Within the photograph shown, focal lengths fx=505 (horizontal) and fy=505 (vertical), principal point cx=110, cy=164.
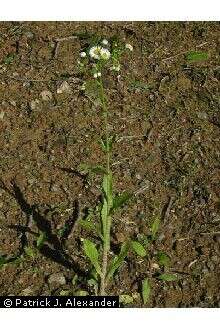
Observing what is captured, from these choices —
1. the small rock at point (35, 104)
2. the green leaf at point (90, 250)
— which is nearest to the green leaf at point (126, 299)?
the green leaf at point (90, 250)

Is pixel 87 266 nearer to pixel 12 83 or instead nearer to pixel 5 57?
pixel 12 83

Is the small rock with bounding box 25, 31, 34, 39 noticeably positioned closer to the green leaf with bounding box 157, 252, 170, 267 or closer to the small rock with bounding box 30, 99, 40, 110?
the small rock with bounding box 30, 99, 40, 110

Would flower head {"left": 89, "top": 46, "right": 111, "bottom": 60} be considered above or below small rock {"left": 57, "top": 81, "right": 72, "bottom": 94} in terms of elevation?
below

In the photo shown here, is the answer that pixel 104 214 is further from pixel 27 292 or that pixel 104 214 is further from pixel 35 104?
pixel 35 104

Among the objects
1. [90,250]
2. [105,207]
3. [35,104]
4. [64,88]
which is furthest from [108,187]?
[64,88]

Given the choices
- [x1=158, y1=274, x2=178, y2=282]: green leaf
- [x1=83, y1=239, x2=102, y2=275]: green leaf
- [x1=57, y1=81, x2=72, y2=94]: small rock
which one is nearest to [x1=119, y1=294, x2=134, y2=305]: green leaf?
[x1=158, y1=274, x2=178, y2=282]: green leaf

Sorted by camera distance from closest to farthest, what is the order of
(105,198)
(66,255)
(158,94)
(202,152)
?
1. (105,198)
2. (66,255)
3. (202,152)
4. (158,94)

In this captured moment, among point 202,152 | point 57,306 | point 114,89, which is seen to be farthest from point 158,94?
point 57,306
